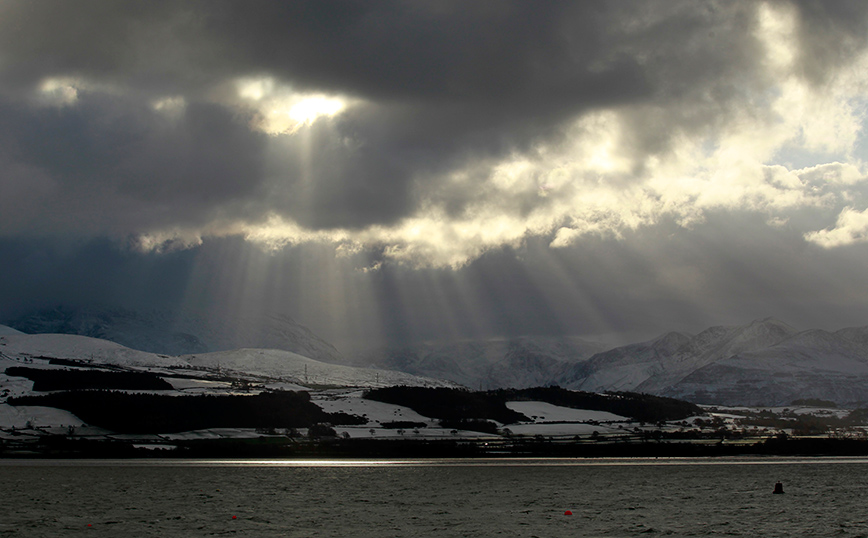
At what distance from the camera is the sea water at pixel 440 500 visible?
2714 inches

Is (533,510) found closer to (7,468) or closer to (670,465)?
(670,465)

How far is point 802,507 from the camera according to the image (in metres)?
85.6

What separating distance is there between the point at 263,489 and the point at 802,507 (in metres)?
70.8

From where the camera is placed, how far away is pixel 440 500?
311 ft

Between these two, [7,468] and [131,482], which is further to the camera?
[7,468]

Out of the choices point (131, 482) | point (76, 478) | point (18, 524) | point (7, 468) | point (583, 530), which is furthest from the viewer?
point (7, 468)

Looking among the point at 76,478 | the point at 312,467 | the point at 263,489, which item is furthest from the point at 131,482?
the point at 312,467

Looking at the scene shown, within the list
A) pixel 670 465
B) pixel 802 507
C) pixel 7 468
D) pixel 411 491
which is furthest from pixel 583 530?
pixel 7 468

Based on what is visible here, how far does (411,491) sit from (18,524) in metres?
51.5

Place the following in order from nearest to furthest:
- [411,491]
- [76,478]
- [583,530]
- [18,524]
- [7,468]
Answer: [583,530], [18,524], [411,491], [76,478], [7,468]

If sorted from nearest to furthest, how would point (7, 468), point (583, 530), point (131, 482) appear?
point (583, 530) < point (131, 482) < point (7, 468)

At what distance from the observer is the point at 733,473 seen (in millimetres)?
136375

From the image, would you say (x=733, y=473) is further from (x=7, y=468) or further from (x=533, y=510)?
(x=7, y=468)

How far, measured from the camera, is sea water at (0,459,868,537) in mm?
68938
